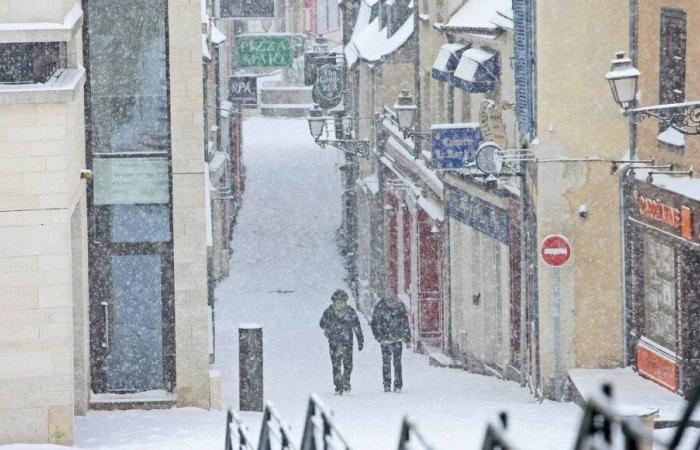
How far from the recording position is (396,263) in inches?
1097

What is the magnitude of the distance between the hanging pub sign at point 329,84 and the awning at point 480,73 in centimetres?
1077

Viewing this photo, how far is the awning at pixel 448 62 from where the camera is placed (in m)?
20.9

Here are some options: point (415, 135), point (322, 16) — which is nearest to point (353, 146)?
point (415, 135)

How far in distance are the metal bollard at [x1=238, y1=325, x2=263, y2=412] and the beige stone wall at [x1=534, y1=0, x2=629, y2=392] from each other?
3.50m

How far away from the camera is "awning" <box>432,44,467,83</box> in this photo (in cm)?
2089

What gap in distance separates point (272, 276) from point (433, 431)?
19.8m

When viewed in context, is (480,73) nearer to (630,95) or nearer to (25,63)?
(630,95)

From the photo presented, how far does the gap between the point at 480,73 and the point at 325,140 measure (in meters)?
7.89

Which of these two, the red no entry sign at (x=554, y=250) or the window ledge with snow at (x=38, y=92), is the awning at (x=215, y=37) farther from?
the window ledge with snow at (x=38, y=92)

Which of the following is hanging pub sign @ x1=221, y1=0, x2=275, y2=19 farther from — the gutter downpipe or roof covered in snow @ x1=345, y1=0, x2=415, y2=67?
the gutter downpipe

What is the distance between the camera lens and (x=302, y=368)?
852 inches

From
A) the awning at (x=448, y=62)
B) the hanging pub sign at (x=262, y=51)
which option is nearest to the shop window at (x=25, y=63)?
the awning at (x=448, y=62)

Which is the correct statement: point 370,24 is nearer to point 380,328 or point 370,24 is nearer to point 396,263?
point 396,263

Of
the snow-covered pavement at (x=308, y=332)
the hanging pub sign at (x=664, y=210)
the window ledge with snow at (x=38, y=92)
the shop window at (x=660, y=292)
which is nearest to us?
the window ledge with snow at (x=38, y=92)
